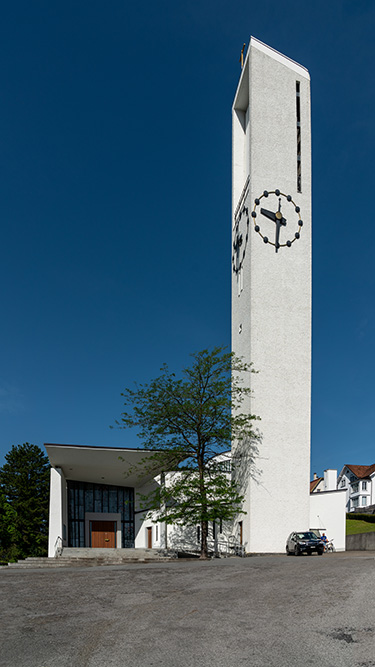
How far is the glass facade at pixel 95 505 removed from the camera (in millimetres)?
40406

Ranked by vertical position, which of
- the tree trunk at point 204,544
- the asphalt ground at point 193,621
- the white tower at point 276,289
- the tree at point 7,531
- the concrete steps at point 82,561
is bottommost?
the tree at point 7,531

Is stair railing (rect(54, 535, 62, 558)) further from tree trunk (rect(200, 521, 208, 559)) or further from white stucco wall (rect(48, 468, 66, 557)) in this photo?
tree trunk (rect(200, 521, 208, 559))

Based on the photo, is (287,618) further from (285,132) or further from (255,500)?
(285,132)

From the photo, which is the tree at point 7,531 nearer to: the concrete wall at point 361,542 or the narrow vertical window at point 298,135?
the concrete wall at point 361,542

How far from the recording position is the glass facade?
40406 mm

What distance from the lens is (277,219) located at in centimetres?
3419

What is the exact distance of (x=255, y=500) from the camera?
100 ft

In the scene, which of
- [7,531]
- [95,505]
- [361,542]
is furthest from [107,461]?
[7,531]

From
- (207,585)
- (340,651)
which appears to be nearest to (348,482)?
(207,585)

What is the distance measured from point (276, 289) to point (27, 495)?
3132cm

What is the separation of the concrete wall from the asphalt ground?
2295cm

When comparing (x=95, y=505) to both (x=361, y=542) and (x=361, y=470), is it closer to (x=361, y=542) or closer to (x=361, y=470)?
→ (x=361, y=542)

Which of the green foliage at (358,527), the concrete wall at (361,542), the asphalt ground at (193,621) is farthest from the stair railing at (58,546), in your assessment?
the green foliage at (358,527)

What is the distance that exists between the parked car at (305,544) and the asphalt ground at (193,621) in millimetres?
13115
